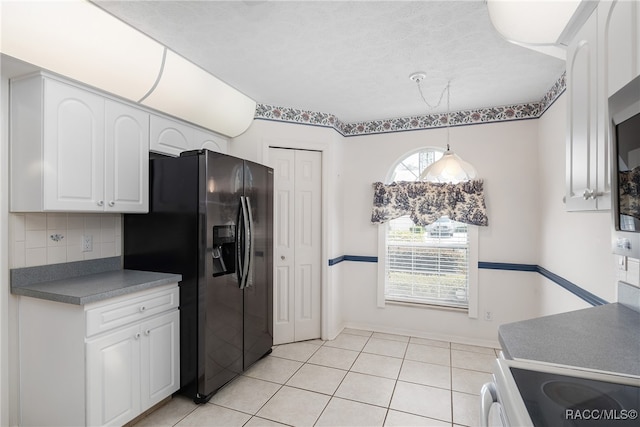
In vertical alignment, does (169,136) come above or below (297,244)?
above

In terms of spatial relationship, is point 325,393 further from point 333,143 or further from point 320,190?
point 333,143

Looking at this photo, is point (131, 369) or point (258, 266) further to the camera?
point (258, 266)

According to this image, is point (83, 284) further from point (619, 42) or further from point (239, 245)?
point (619, 42)

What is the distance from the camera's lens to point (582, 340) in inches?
45.6

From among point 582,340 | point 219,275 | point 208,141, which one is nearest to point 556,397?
point 582,340

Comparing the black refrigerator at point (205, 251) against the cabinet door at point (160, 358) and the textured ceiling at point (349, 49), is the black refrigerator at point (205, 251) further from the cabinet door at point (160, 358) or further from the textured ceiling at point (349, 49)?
the textured ceiling at point (349, 49)

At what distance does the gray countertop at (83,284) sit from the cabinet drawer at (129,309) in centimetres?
7

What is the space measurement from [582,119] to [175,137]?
270 cm

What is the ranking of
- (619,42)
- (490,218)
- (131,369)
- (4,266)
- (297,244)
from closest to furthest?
(619,42) < (4,266) < (131,369) < (490,218) < (297,244)

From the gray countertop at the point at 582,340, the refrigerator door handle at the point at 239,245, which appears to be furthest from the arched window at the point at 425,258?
the gray countertop at the point at 582,340

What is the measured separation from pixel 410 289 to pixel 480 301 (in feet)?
2.41

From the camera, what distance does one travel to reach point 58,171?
189cm

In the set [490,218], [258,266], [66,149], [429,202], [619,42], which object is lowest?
[258,266]

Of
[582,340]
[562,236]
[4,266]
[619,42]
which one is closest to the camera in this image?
[619,42]
